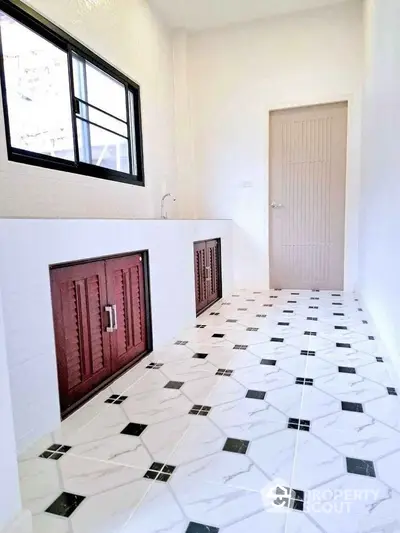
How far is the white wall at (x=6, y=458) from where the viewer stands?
1.07 m

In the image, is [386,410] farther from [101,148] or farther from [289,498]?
[101,148]

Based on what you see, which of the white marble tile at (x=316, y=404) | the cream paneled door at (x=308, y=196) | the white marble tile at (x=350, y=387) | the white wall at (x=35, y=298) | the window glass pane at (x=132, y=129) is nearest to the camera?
the white wall at (x=35, y=298)

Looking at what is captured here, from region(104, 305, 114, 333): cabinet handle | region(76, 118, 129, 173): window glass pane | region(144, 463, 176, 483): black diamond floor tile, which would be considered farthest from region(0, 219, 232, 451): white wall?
region(76, 118, 129, 173): window glass pane

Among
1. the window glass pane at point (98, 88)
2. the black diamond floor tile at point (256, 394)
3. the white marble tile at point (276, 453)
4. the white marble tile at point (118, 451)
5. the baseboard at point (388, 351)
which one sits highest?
the window glass pane at point (98, 88)

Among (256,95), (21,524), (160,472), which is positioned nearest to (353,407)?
(160,472)

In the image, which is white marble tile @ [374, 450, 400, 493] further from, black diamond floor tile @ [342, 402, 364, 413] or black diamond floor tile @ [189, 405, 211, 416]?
black diamond floor tile @ [189, 405, 211, 416]

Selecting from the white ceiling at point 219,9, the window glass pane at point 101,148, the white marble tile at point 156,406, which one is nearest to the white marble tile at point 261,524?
the white marble tile at point 156,406

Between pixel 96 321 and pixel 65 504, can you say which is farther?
pixel 96 321

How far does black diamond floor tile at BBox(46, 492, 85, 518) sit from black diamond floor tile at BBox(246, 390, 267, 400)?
1.00 metres

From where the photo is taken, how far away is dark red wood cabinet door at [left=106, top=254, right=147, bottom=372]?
7.64 ft

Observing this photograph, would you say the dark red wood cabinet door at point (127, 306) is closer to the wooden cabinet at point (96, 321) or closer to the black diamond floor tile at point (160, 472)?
the wooden cabinet at point (96, 321)

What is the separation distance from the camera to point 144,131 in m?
4.02

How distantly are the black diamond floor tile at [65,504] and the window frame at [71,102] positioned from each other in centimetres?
188

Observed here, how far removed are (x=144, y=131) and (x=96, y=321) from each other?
2572 millimetres
